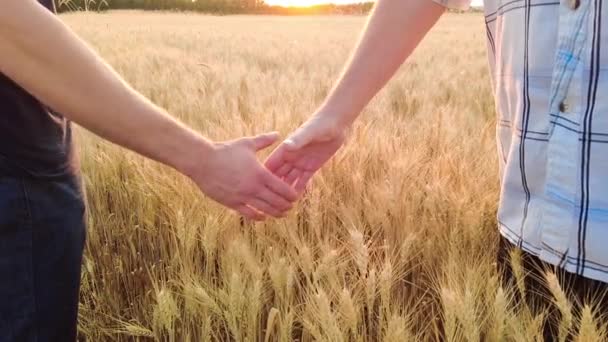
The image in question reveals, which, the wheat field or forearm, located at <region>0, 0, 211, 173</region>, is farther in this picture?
the wheat field

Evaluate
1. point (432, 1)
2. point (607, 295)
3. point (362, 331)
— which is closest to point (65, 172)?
point (362, 331)

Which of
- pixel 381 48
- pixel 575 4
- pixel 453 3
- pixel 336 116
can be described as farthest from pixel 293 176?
pixel 575 4

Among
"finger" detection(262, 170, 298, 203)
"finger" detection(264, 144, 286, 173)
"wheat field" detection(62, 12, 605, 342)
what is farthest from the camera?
"finger" detection(264, 144, 286, 173)

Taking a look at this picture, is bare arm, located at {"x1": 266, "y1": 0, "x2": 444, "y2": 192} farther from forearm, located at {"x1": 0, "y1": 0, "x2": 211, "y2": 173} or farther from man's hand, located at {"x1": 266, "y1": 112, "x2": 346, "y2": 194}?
forearm, located at {"x1": 0, "y1": 0, "x2": 211, "y2": 173}

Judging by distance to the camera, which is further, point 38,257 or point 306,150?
point 306,150

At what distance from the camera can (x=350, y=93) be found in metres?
1.04

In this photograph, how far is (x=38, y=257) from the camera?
0.73m

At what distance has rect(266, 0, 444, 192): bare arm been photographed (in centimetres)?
99

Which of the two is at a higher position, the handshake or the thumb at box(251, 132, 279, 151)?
the thumb at box(251, 132, 279, 151)

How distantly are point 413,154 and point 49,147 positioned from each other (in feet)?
2.37

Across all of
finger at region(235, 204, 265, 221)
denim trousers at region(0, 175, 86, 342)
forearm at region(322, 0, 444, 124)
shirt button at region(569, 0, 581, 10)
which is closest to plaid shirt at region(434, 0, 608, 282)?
shirt button at region(569, 0, 581, 10)

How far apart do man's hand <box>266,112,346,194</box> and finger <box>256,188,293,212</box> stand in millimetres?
107

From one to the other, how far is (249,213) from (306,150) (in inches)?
7.0

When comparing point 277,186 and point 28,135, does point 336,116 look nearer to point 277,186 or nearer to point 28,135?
point 277,186
